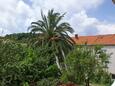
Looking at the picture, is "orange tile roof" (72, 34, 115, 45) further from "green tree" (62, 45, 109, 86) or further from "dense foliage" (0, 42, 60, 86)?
"green tree" (62, 45, 109, 86)

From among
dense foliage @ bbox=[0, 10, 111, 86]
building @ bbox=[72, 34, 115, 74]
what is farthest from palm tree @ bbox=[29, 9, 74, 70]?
building @ bbox=[72, 34, 115, 74]

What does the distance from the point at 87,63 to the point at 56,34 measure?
19193 mm

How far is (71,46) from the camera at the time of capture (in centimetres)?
5509

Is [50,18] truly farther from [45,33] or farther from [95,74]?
[95,74]

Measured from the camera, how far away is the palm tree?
53781 millimetres

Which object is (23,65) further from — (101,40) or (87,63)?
(101,40)

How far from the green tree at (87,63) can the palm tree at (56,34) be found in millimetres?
15705

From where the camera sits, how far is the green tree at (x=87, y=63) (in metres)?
36.1

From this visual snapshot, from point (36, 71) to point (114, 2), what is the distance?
38.9 metres

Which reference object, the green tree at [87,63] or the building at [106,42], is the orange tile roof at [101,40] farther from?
the green tree at [87,63]

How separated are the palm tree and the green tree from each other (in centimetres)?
1571

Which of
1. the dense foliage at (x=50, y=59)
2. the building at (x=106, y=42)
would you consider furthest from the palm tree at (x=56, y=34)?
the building at (x=106, y=42)

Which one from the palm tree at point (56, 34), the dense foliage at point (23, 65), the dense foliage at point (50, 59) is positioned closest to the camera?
the dense foliage at point (23, 65)

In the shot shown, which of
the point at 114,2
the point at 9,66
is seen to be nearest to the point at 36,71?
the point at 9,66
